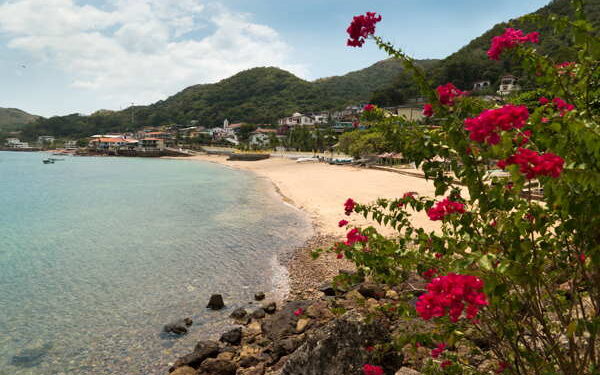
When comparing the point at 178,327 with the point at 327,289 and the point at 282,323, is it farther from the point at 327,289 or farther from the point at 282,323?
the point at 327,289

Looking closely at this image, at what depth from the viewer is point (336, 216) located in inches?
892

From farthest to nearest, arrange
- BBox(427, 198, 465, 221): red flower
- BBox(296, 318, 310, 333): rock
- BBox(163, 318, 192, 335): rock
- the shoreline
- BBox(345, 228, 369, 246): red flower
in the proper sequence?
the shoreline, BBox(163, 318, 192, 335): rock, BBox(296, 318, 310, 333): rock, BBox(345, 228, 369, 246): red flower, BBox(427, 198, 465, 221): red flower

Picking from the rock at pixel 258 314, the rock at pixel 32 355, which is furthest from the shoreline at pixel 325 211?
the rock at pixel 32 355

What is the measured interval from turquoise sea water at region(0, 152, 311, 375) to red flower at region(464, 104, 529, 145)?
876cm

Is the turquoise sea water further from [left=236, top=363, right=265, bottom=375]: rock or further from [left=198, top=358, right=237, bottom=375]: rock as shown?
[left=236, top=363, right=265, bottom=375]: rock

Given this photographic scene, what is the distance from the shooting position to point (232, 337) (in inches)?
353

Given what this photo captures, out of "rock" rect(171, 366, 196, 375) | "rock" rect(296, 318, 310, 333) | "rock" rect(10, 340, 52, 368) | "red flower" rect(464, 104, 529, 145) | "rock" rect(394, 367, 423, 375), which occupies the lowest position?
"rock" rect(10, 340, 52, 368)

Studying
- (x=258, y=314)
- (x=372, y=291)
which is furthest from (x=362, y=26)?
(x=258, y=314)

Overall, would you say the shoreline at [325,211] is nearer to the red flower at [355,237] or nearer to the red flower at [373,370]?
the red flower at [355,237]

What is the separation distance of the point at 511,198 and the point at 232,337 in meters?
7.98

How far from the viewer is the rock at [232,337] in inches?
351

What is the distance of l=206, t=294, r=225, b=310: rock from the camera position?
11008 millimetres

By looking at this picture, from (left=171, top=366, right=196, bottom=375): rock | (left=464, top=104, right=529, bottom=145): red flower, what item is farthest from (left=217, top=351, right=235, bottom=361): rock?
(left=464, top=104, right=529, bottom=145): red flower

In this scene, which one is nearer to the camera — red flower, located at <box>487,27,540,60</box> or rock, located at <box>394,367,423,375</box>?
red flower, located at <box>487,27,540,60</box>
